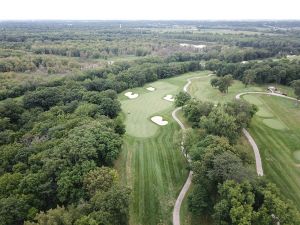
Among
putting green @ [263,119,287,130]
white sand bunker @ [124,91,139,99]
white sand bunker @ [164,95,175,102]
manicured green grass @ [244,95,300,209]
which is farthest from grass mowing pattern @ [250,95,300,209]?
white sand bunker @ [124,91,139,99]

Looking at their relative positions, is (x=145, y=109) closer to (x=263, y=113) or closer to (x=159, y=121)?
(x=159, y=121)

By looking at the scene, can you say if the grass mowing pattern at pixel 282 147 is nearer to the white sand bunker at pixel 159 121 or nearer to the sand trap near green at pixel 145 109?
the white sand bunker at pixel 159 121

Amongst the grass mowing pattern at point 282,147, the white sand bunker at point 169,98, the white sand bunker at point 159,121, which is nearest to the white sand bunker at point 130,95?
the white sand bunker at point 169,98

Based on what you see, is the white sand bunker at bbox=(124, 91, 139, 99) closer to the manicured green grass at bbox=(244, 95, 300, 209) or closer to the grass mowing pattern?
the manicured green grass at bbox=(244, 95, 300, 209)

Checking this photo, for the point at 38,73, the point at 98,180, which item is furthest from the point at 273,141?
the point at 38,73

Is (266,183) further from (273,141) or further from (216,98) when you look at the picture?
(216,98)

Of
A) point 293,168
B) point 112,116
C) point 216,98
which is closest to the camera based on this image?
point 293,168

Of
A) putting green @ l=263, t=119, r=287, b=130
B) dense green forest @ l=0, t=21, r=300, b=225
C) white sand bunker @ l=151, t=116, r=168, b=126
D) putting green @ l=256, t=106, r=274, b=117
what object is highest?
dense green forest @ l=0, t=21, r=300, b=225
